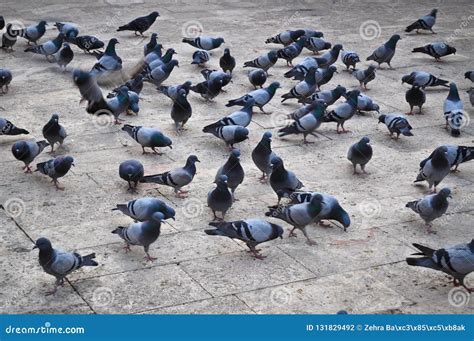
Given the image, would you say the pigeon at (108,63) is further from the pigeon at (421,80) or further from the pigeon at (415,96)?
the pigeon at (421,80)

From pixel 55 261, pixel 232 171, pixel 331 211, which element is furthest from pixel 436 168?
pixel 55 261

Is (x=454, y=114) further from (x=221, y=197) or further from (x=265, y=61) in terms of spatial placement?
Answer: (x=221, y=197)

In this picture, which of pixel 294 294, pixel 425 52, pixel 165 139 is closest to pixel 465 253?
pixel 294 294

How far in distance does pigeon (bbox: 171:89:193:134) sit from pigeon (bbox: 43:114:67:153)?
1681mm

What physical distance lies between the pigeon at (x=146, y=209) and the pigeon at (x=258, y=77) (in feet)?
17.5

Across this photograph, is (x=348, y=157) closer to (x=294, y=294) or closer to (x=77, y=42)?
(x=294, y=294)

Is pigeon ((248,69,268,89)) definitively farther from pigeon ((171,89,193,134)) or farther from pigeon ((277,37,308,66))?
pigeon ((171,89,193,134))

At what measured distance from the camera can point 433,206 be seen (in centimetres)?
948

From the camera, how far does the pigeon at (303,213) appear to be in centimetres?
914

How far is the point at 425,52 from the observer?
54.3 ft

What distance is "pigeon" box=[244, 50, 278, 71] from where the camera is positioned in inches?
589

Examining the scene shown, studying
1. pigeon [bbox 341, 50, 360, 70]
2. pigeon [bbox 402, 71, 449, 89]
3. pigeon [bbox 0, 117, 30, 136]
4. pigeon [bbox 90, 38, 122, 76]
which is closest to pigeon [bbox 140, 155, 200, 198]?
pigeon [bbox 0, 117, 30, 136]

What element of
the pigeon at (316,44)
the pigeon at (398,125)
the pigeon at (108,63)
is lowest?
the pigeon at (316,44)

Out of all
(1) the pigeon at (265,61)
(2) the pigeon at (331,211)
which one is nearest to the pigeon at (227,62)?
(1) the pigeon at (265,61)
